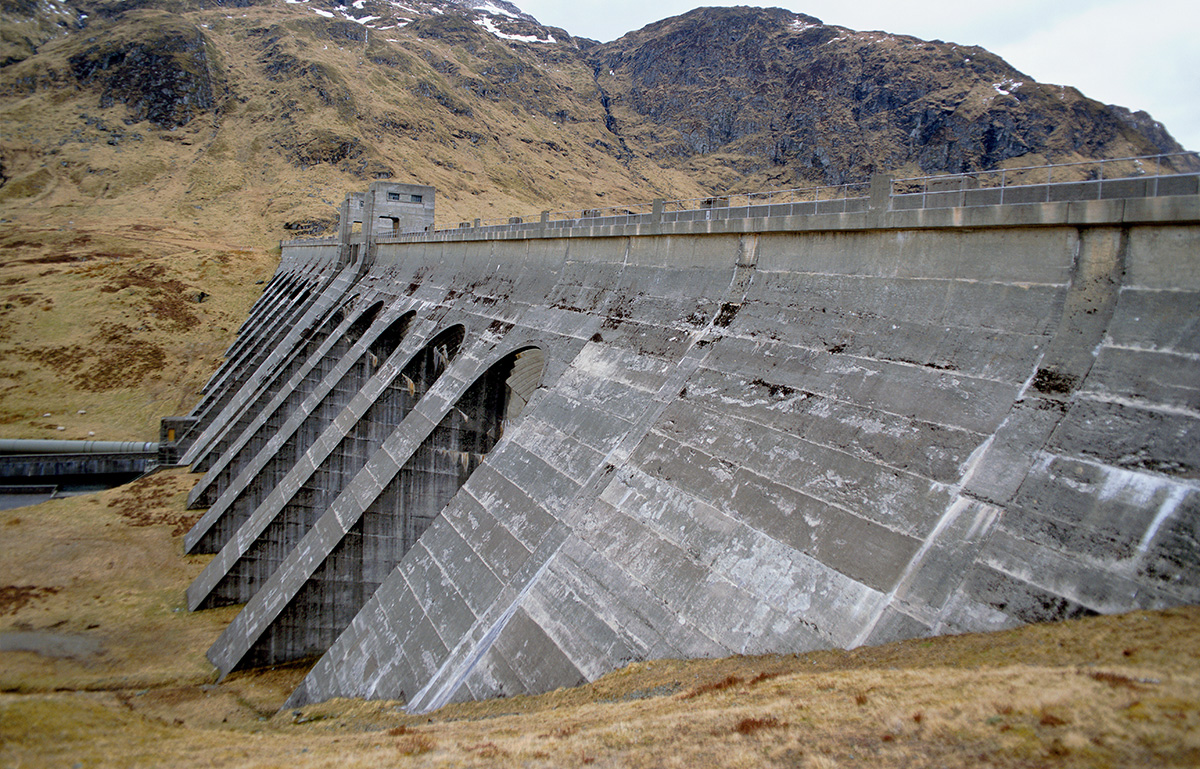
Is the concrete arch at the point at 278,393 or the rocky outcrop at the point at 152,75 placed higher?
the rocky outcrop at the point at 152,75

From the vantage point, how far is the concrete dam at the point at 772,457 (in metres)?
7.36

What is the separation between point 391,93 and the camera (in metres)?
117

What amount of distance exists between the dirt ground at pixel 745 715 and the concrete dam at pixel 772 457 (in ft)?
1.95

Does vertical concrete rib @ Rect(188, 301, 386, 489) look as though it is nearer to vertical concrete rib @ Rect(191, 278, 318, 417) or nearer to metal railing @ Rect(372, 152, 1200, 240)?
vertical concrete rib @ Rect(191, 278, 318, 417)

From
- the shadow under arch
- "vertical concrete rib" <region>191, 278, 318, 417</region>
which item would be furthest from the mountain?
the shadow under arch

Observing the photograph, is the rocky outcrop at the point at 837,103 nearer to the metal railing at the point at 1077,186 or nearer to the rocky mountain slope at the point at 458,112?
the rocky mountain slope at the point at 458,112

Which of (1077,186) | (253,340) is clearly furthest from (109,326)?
(1077,186)

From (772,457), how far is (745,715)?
15.5ft

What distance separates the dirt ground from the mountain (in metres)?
31.7

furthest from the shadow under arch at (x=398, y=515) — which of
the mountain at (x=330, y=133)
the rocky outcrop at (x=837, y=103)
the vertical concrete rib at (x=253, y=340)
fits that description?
the rocky outcrop at (x=837, y=103)

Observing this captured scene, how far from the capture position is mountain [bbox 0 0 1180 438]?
48.3 metres

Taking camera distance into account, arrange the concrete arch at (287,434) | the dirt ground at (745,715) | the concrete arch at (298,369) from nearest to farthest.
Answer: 1. the dirt ground at (745,715)
2. the concrete arch at (287,434)
3. the concrete arch at (298,369)

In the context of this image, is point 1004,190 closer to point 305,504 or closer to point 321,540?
point 321,540

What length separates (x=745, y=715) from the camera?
240 inches
